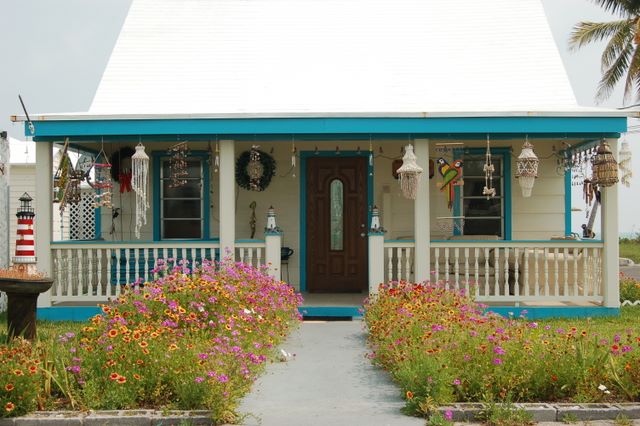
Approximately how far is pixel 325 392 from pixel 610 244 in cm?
606

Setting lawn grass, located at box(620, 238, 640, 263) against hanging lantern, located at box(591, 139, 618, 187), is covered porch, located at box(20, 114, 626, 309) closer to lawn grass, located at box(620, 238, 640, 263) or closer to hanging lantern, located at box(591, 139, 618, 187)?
hanging lantern, located at box(591, 139, 618, 187)

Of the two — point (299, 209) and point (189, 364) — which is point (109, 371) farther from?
point (299, 209)

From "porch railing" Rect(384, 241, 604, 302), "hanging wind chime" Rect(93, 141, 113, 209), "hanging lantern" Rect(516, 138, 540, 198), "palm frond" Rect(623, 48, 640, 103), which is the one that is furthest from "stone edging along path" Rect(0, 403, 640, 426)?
"palm frond" Rect(623, 48, 640, 103)

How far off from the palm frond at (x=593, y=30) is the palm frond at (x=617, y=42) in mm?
233

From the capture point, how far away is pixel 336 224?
12875 mm

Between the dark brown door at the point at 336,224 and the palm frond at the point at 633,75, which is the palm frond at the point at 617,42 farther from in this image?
the dark brown door at the point at 336,224

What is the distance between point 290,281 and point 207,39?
4845mm

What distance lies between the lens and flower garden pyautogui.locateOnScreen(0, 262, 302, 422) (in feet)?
18.7

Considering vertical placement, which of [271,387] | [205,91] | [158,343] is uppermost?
[205,91]

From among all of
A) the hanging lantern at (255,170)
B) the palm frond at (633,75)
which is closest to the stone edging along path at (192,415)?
the hanging lantern at (255,170)

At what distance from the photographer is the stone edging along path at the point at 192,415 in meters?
5.53

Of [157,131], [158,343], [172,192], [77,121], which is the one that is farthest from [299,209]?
[158,343]

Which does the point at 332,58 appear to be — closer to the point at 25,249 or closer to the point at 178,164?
the point at 178,164

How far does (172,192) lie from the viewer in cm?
1292
